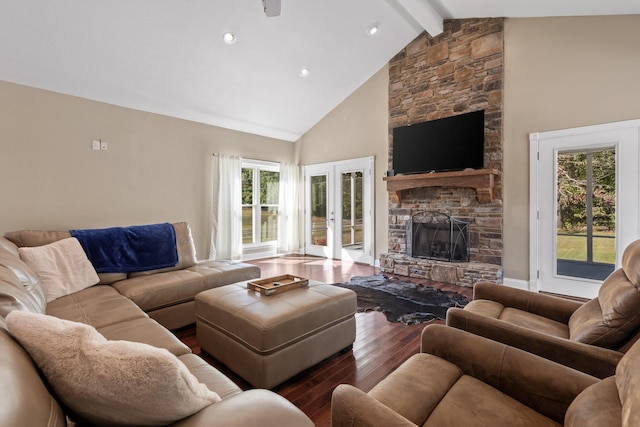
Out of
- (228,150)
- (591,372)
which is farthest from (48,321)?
(228,150)

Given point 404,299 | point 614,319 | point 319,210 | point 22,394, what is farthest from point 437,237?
point 22,394

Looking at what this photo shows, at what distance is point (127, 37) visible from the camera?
138 inches

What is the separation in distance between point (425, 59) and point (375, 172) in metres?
2.01

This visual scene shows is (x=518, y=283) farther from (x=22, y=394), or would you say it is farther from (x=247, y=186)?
(x=247, y=186)

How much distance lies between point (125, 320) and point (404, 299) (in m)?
2.88

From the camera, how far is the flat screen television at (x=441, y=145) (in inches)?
167

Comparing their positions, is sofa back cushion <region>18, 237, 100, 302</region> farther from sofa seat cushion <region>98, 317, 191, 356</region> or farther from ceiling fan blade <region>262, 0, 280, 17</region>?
ceiling fan blade <region>262, 0, 280, 17</region>

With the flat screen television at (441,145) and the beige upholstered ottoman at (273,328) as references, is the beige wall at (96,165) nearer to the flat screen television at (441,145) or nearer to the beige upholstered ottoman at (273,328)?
the beige upholstered ottoman at (273,328)

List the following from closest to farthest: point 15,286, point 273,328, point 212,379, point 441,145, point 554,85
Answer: point 212,379, point 15,286, point 273,328, point 554,85, point 441,145

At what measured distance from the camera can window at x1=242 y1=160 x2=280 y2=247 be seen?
20.2ft

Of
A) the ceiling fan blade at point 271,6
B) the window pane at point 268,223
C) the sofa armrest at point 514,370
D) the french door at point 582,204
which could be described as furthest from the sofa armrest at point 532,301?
the window pane at point 268,223

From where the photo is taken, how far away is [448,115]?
464 cm

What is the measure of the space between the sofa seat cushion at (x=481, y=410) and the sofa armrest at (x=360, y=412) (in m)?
0.23

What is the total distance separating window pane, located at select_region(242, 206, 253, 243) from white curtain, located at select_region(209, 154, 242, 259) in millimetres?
240
